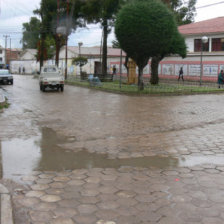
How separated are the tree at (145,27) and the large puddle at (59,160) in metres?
13.3

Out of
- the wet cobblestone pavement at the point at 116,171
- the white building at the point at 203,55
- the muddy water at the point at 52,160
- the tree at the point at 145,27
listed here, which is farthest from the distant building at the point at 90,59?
the muddy water at the point at 52,160

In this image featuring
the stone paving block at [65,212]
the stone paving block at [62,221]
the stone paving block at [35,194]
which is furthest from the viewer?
the stone paving block at [35,194]

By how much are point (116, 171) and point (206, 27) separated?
1408 inches

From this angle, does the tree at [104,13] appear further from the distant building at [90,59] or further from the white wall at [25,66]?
the white wall at [25,66]

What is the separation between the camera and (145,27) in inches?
740

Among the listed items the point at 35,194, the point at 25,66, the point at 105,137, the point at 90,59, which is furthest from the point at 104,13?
the point at 25,66

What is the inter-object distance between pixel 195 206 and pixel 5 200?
2250mm

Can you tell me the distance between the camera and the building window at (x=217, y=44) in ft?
117

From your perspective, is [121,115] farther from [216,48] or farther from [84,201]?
[216,48]

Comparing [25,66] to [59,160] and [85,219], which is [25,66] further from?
[85,219]

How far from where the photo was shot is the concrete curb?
337 centimetres

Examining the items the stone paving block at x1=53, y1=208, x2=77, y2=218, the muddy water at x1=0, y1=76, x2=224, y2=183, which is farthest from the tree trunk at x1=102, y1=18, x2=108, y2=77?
the stone paving block at x1=53, y1=208, x2=77, y2=218

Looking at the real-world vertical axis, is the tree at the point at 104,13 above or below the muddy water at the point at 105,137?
above

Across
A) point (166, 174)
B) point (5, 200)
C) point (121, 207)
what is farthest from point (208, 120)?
point (5, 200)
